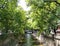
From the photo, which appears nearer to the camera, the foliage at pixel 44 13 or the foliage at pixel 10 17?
the foliage at pixel 44 13

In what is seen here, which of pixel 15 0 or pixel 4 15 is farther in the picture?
pixel 15 0

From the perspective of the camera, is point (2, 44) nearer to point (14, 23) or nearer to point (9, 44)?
point (9, 44)

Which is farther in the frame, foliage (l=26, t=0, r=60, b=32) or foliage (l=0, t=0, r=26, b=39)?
foliage (l=0, t=0, r=26, b=39)

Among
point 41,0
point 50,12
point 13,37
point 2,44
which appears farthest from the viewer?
point 13,37

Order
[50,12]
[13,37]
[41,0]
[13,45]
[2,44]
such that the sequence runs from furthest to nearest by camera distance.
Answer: [13,37] < [13,45] < [2,44] < [50,12] < [41,0]

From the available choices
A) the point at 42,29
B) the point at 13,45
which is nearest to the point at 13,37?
the point at 13,45

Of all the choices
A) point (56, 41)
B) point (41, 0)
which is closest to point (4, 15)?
point (41, 0)

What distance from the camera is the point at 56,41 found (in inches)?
404

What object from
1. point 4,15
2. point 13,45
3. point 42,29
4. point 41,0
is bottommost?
point 13,45

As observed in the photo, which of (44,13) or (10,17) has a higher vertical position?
(44,13)

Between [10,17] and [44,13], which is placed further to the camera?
[10,17]

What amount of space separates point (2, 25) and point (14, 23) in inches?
36.2

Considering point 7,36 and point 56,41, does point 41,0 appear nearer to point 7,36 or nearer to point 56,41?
point 56,41

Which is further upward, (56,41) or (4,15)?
(4,15)
